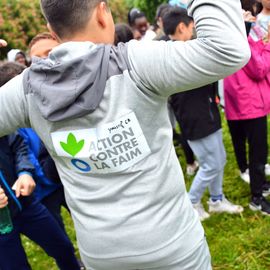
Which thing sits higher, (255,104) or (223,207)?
(255,104)

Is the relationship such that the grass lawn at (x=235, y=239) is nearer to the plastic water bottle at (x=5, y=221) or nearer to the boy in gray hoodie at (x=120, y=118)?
the plastic water bottle at (x=5, y=221)

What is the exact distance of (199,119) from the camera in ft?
9.27

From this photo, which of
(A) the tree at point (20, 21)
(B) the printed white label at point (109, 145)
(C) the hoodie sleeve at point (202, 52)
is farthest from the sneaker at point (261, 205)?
(A) the tree at point (20, 21)

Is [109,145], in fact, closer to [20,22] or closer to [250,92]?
[250,92]

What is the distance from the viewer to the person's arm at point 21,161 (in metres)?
2.09

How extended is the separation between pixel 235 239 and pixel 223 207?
1.36 ft

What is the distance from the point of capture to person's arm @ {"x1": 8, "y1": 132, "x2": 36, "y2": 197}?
2.09 m

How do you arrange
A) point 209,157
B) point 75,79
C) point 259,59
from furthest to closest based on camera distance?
1. point 209,157
2. point 259,59
3. point 75,79

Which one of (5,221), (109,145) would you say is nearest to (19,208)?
(5,221)

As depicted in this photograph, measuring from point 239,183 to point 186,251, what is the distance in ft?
8.18

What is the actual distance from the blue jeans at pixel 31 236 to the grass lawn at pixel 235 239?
891 millimetres

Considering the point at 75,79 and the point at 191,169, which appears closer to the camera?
the point at 75,79

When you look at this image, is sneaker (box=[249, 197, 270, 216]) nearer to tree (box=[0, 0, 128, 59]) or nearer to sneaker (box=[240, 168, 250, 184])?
sneaker (box=[240, 168, 250, 184])

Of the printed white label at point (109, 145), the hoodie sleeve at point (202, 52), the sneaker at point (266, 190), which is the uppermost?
the hoodie sleeve at point (202, 52)
